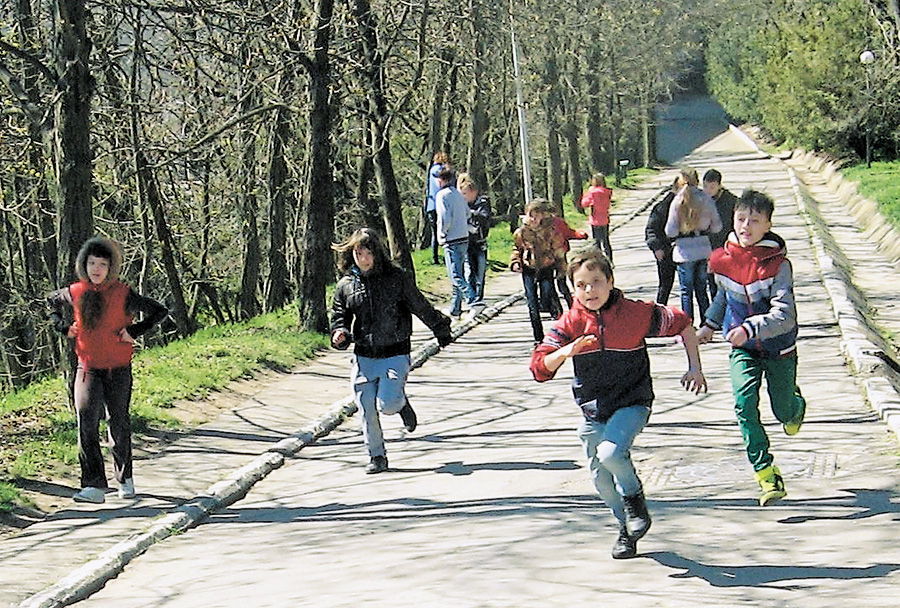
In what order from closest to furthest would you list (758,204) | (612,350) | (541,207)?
(612,350), (758,204), (541,207)

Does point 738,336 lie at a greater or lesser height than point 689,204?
lesser

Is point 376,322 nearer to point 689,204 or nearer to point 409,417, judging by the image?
point 409,417

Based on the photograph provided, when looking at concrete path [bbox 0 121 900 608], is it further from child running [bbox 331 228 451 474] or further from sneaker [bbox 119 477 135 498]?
child running [bbox 331 228 451 474]

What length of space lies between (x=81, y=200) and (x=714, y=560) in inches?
264

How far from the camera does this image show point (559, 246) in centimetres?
1611

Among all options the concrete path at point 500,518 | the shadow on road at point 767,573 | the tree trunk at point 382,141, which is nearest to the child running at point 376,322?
the concrete path at point 500,518

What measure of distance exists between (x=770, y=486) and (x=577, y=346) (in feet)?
6.03

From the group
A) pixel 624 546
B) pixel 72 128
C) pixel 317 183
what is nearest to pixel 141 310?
pixel 72 128

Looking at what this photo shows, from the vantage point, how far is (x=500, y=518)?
8.34 metres

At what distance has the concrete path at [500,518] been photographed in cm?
665

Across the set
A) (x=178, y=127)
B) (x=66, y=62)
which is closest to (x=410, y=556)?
(x=66, y=62)

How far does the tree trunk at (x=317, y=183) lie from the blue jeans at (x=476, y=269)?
2.49m

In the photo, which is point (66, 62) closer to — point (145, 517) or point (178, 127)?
point (145, 517)

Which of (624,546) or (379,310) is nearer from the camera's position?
(624,546)
